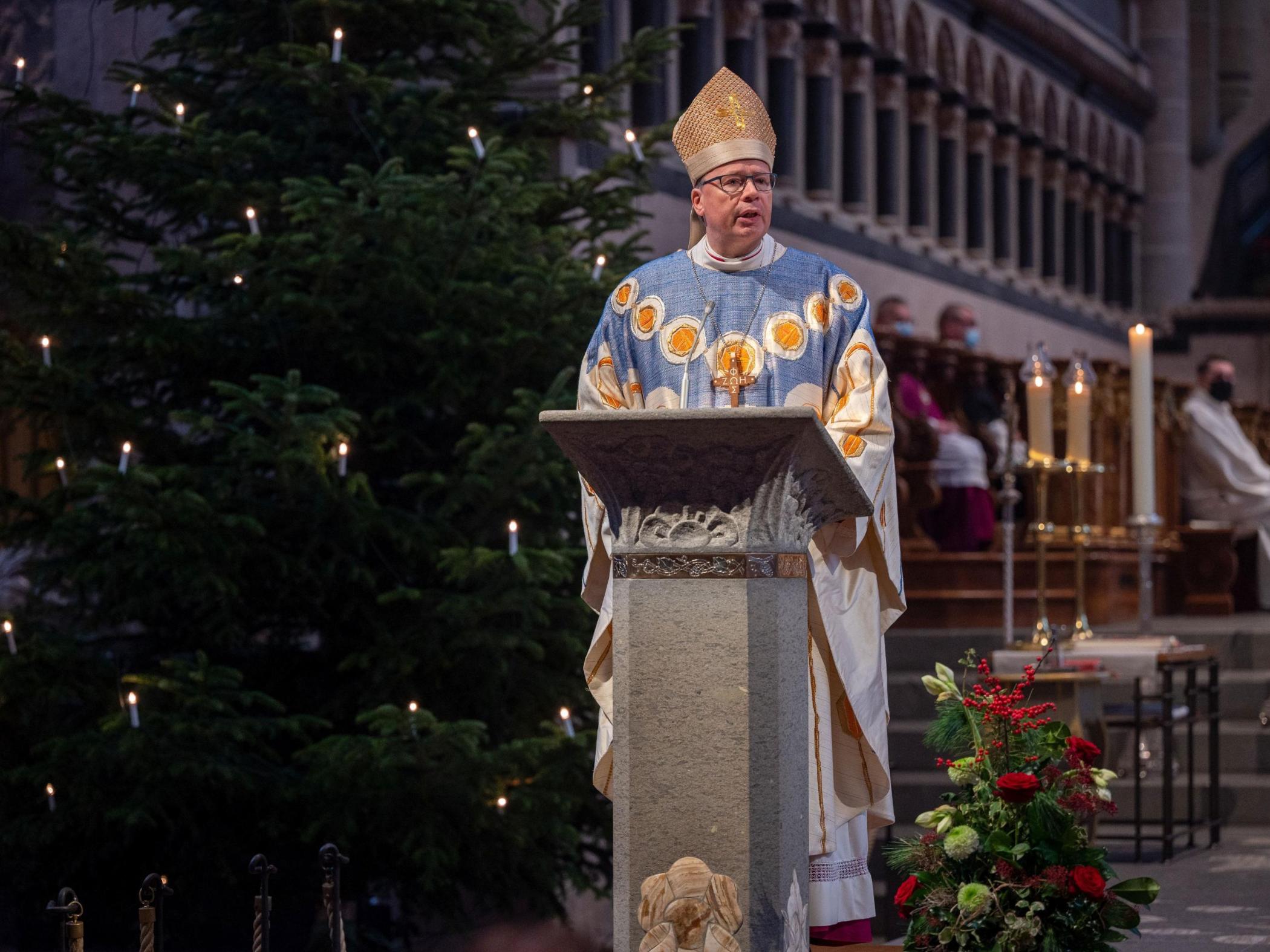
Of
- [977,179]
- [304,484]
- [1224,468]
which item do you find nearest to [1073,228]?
[977,179]

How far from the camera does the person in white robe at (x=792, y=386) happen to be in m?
5.04

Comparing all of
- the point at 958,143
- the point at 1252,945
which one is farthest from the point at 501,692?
the point at 958,143

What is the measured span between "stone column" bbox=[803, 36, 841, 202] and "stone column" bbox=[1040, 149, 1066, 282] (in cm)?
711

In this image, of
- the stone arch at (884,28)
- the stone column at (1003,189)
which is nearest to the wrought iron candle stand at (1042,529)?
the stone arch at (884,28)

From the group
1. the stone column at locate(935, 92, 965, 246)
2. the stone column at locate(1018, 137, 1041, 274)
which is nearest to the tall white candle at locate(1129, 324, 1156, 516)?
the stone column at locate(935, 92, 965, 246)

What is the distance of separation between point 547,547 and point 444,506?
457mm

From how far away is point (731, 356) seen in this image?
201 inches

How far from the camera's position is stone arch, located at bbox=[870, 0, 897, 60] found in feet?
68.2

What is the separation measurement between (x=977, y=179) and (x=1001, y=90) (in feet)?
3.85

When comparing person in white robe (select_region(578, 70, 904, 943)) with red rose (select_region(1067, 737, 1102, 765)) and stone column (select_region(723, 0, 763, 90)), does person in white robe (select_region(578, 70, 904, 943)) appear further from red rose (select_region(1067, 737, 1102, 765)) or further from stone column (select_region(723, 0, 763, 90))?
stone column (select_region(723, 0, 763, 90))

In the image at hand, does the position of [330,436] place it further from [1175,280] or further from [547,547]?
[1175,280]

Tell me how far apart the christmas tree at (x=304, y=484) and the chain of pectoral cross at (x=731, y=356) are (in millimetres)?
2245

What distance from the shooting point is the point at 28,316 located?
779 cm

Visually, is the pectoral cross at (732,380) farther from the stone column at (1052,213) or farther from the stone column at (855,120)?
the stone column at (1052,213)
